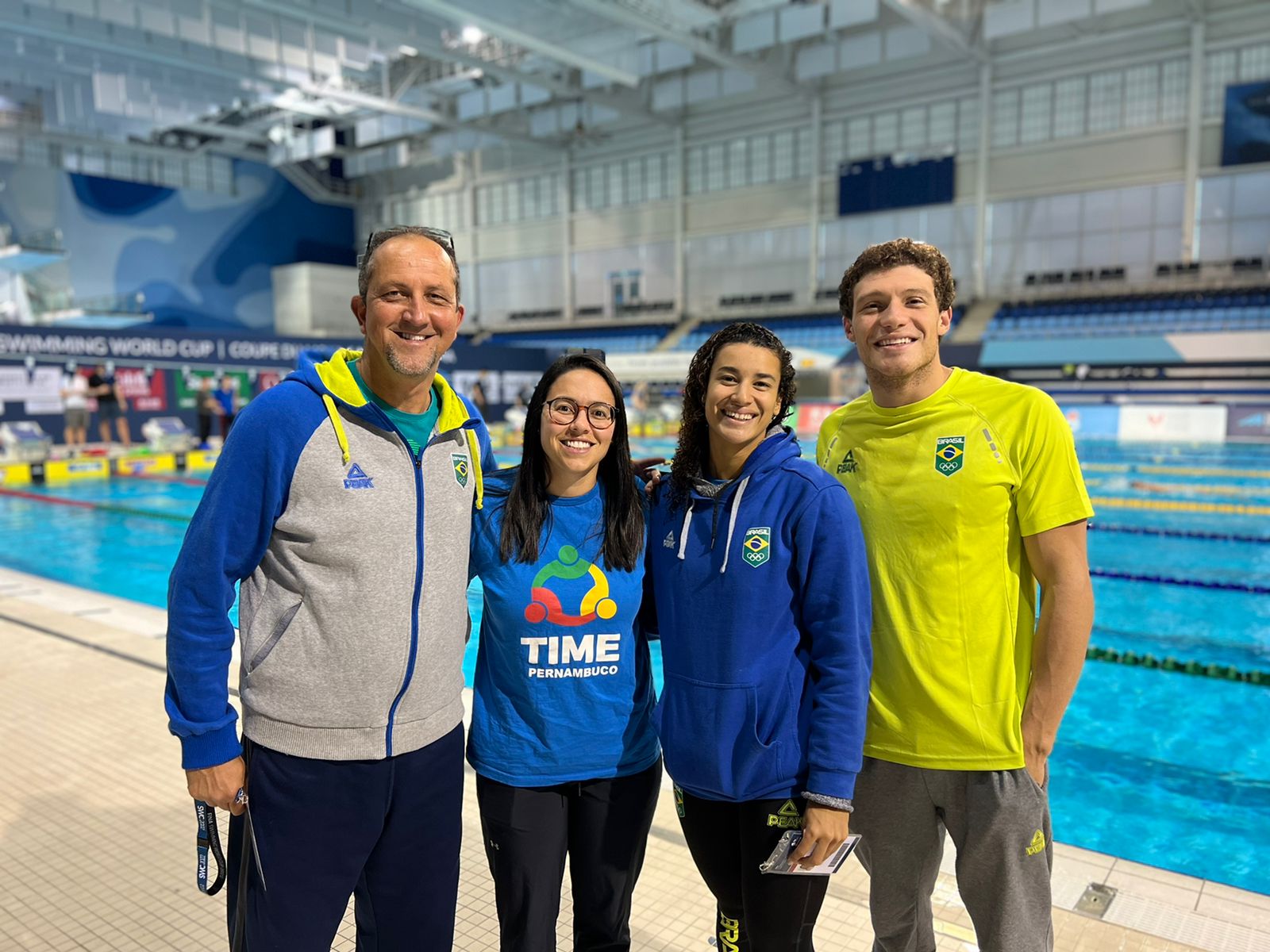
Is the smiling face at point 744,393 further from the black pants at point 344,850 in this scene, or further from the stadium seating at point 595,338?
the stadium seating at point 595,338

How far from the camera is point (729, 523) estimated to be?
5.26 ft

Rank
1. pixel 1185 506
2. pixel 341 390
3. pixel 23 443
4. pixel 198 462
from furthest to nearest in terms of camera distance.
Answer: pixel 198 462 < pixel 23 443 < pixel 1185 506 < pixel 341 390

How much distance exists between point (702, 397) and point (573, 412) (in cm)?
26

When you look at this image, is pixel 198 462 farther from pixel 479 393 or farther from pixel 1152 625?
pixel 1152 625

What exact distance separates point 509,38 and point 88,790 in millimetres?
16604

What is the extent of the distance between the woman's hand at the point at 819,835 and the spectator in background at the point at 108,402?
17.2m

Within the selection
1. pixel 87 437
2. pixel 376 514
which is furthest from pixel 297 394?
pixel 87 437

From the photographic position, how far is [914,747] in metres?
1.67

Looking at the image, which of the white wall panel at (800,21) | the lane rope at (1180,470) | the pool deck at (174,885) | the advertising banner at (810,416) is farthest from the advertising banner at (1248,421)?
the pool deck at (174,885)

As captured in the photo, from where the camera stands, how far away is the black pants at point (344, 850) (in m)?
1.52

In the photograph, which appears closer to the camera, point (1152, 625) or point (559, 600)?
point (559, 600)

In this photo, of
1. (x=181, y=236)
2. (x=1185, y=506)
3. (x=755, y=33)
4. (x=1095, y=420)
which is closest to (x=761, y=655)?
(x=1185, y=506)

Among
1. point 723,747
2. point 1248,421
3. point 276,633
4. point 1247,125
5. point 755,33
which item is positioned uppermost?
point 755,33

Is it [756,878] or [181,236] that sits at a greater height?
[181,236]
